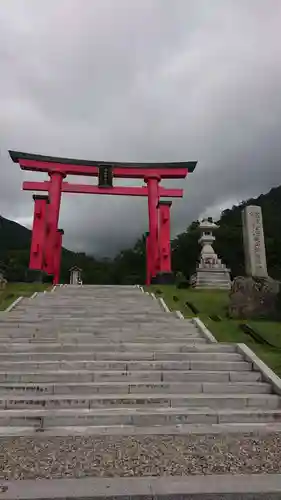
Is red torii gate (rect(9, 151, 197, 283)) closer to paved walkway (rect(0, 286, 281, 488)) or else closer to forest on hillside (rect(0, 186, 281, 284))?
forest on hillside (rect(0, 186, 281, 284))

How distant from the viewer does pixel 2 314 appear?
33.6 feet

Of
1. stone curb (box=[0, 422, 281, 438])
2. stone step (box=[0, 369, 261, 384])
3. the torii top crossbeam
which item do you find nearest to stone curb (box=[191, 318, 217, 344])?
stone step (box=[0, 369, 261, 384])

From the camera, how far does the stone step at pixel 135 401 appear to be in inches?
205

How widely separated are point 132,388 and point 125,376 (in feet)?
1.37

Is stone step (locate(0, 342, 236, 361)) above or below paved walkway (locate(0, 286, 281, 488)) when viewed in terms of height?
above

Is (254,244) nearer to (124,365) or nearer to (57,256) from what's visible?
(124,365)

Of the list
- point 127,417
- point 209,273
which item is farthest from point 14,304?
point 209,273

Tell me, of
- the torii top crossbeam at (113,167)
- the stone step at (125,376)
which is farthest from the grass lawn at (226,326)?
the torii top crossbeam at (113,167)

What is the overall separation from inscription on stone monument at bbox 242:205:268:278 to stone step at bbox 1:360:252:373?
706cm

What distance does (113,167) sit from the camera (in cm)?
2306

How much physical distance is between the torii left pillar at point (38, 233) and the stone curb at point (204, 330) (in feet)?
42.8

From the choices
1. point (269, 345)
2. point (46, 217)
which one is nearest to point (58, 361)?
point (269, 345)

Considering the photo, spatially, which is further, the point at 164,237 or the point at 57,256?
the point at 57,256

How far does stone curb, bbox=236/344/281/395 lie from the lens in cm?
582
